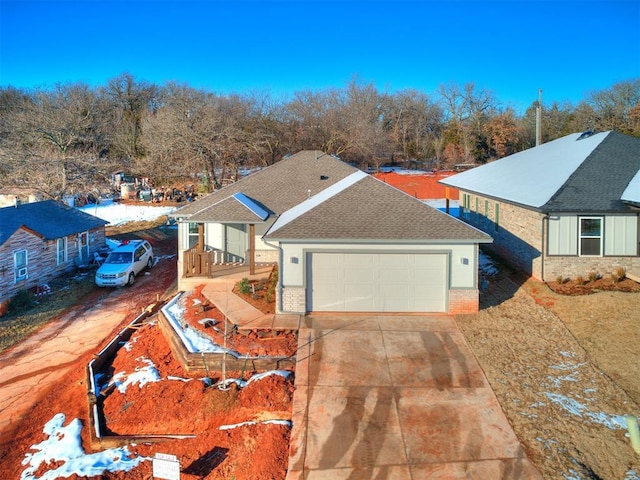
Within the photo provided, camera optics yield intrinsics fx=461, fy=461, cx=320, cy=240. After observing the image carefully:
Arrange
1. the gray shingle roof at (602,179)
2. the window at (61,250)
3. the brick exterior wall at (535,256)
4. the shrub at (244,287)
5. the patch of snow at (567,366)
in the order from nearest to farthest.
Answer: the patch of snow at (567,366), the shrub at (244,287), the gray shingle roof at (602,179), the brick exterior wall at (535,256), the window at (61,250)

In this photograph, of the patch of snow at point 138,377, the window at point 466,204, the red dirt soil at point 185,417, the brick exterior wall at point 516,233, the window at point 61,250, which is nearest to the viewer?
the red dirt soil at point 185,417

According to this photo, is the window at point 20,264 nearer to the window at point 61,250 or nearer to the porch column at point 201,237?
the window at point 61,250

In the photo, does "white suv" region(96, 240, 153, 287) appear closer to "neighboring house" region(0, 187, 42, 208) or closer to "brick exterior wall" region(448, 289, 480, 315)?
"brick exterior wall" region(448, 289, 480, 315)

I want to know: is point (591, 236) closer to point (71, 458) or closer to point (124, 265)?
point (71, 458)

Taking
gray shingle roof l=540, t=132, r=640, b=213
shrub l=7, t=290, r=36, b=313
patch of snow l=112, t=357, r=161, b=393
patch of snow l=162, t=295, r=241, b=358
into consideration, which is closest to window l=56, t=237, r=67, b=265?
shrub l=7, t=290, r=36, b=313

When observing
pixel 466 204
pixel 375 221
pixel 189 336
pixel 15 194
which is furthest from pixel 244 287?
pixel 15 194

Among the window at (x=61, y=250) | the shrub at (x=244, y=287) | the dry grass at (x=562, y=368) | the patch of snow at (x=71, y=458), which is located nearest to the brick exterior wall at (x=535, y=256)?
the dry grass at (x=562, y=368)
